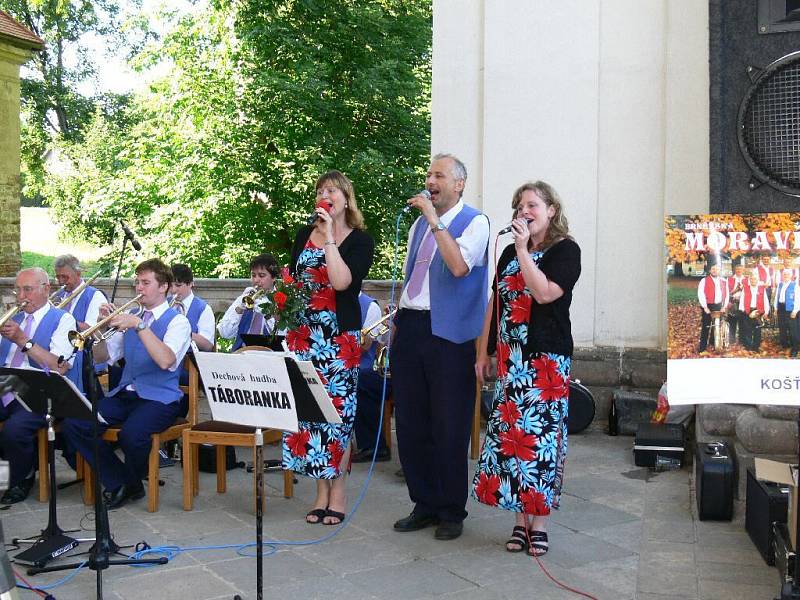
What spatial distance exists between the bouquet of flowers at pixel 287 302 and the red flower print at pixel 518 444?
1.27m

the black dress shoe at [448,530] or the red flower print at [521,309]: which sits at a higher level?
the red flower print at [521,309]

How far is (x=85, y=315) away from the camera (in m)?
7.34

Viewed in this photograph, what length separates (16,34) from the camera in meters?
14.0

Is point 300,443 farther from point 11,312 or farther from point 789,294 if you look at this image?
point 789,294

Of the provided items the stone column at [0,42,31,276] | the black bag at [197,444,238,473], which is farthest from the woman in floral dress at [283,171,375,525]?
the stone column at [0,42,31,276]

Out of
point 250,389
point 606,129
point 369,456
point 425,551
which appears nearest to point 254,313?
point 369,456

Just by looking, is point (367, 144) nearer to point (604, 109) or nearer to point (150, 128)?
point (150, 128)

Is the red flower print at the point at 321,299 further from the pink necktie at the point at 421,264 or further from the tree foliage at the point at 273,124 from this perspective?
the tree foliage at the point at 273,124

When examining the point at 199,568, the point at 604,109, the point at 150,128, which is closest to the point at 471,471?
the point at 199,568

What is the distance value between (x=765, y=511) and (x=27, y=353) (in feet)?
14.3

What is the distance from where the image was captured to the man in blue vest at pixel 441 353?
4770 millimetres

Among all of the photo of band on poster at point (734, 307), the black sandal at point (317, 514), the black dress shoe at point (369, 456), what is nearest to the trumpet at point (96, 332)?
the black sandal at point (317, 514)

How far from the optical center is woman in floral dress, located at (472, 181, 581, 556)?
443cm

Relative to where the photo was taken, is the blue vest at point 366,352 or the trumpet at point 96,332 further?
the blue vest at point 366,352
